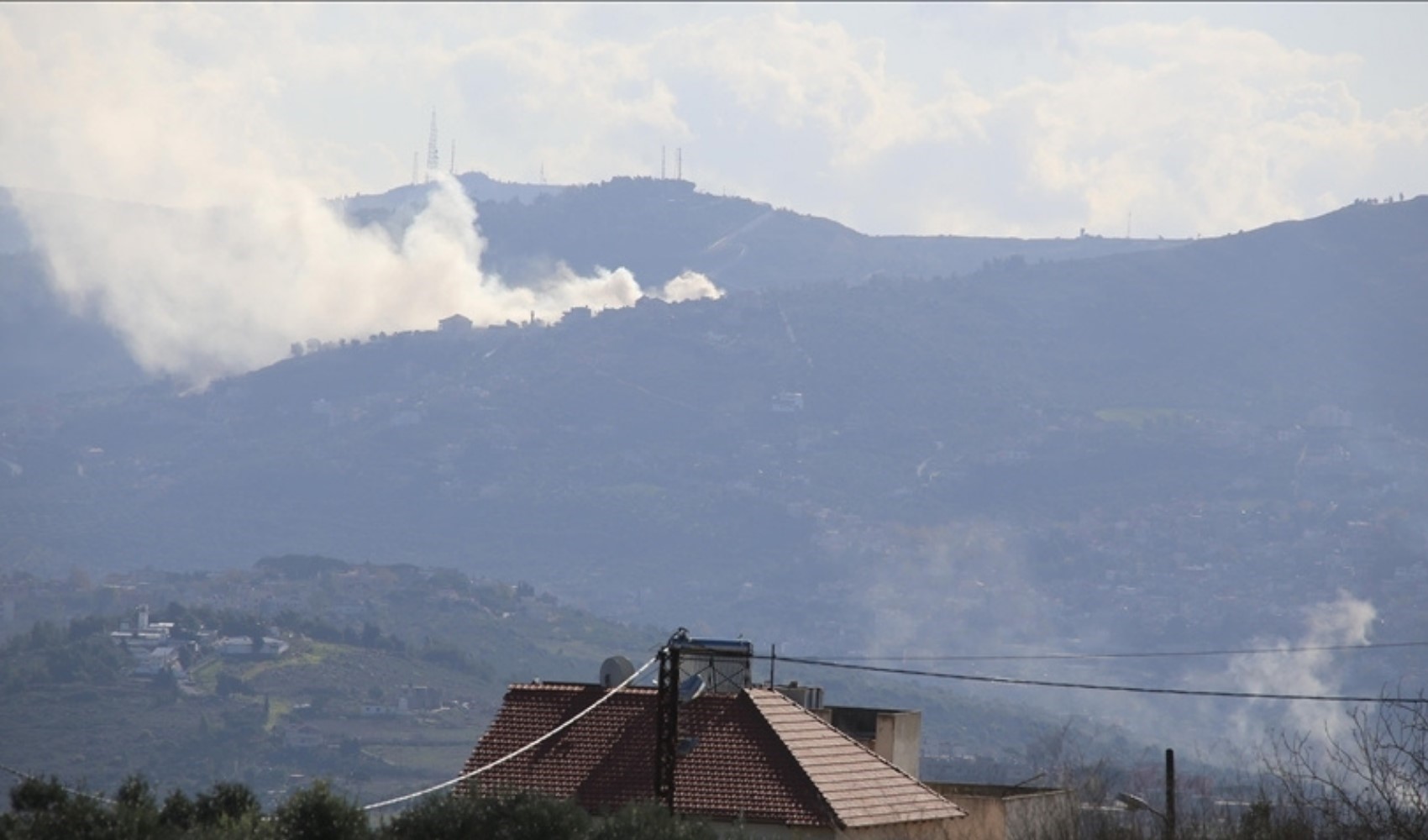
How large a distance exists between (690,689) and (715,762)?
3640mm

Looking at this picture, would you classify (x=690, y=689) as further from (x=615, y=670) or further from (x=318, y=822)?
(x=318, y=822)

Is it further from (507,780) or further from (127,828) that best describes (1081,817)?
(127,828)

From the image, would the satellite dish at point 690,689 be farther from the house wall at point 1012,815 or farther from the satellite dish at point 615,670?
the house wall at point 1012,815

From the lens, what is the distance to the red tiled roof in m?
46.3

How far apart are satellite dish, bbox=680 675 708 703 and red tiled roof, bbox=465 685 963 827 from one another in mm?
241

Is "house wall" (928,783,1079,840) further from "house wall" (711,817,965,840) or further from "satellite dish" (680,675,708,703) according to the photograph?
"satellite dish" (680,675,708,703)

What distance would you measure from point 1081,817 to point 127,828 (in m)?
19.3

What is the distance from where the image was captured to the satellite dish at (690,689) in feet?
169

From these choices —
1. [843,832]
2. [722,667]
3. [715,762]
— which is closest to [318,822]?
[843,832]

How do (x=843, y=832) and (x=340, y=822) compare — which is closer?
(x=340, y=822)

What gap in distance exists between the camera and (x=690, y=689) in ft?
170

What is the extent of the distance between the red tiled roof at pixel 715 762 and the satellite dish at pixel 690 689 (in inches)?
9.5

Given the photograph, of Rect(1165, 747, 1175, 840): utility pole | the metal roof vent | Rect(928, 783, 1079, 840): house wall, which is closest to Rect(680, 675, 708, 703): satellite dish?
the metal roof vent

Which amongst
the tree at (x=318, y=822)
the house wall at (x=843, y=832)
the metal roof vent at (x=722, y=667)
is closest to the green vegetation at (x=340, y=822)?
the tree at (x=318, y=822)
